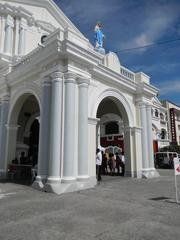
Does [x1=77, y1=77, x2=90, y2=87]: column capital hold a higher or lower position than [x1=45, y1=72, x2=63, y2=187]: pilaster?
higher

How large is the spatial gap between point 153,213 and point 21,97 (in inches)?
345

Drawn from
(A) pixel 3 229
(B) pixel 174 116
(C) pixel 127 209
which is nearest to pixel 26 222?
(A) pixel 3 229

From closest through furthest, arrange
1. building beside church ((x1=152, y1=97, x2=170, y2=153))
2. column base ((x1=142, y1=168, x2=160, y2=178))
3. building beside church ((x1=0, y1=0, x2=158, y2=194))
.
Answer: building beside church ((x1=0, y1=0, x2=158, y2=194)) < column base ((x1=142, y1=168, x2=160, y2=178)) < building beside church ((x1=152, y1=97, x2=170, y2=153))

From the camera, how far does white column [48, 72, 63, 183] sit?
8.31m

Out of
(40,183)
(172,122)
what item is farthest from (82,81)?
(172,122)

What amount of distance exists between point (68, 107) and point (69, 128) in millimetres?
819

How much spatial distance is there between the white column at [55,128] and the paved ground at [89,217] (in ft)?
3.34

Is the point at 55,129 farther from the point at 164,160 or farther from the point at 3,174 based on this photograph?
the point at 164,160

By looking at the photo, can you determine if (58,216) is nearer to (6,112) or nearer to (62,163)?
(62,163)

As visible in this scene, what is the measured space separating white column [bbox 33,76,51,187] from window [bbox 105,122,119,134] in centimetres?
1943

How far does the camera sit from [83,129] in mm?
9062

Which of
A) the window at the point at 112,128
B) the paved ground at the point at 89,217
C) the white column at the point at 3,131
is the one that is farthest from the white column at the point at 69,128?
the window at the point at 112,128

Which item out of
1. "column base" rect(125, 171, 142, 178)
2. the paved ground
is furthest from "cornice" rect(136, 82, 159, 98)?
the paved ground

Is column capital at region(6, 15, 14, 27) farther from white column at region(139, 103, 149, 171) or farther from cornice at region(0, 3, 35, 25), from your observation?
white column at region(139, 103, 149, 171)
